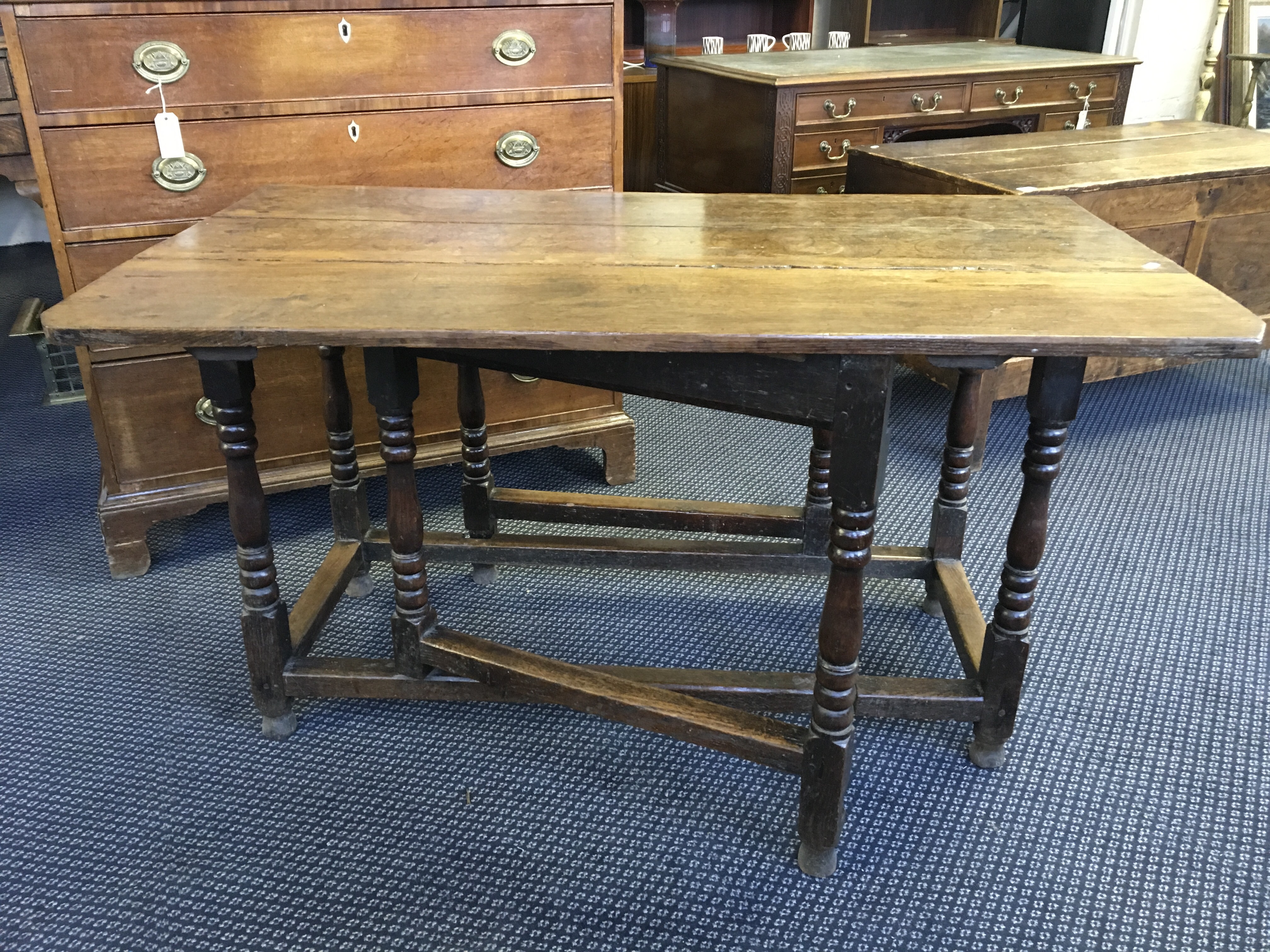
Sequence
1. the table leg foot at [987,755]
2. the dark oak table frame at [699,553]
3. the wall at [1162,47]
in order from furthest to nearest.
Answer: the wall at [1162,47] < the table leg foot at [987,755] < the dark oak table frame at [699,553]

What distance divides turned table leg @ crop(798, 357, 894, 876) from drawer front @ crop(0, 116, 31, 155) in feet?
5.34

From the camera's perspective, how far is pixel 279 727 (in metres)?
1.74

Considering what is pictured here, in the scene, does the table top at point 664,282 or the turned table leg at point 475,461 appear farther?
the turned table leg at point 475,461

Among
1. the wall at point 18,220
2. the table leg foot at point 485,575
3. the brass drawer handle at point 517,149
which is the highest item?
the brass drawer handle at point 517,149

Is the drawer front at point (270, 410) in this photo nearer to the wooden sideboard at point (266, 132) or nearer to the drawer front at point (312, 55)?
the wooden sideboard at point (266, 132)

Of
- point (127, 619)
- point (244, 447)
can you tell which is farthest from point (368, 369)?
point (127, 619)

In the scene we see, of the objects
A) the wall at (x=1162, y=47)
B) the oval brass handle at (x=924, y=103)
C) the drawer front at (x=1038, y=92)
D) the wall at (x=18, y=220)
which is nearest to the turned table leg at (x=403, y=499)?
the oval brass handle at (x=924, y=103)

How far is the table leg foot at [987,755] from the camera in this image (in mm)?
1674

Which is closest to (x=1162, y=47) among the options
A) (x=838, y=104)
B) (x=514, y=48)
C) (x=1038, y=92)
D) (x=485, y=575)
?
(x=1038, y=92)

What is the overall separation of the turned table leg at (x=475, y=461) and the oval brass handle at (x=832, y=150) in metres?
2.07

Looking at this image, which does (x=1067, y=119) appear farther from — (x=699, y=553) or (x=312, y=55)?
(x=312, y=55)

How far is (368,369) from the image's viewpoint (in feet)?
4.85

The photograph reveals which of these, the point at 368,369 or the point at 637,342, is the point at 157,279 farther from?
the point at 637,342

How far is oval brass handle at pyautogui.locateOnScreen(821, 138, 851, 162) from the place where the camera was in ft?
12.0
